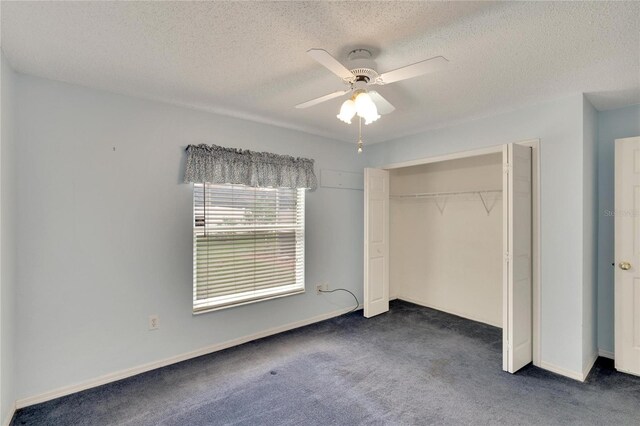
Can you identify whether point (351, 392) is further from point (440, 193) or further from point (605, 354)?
point (440, 193)

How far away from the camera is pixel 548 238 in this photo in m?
2.82

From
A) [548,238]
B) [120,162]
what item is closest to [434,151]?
[548,238]

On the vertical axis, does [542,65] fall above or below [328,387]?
above

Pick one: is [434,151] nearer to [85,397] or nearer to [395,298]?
[395,298]

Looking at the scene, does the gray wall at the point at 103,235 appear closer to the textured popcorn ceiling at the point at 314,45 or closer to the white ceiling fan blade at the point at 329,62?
the textured popcorn ceiling at the point at 314,45

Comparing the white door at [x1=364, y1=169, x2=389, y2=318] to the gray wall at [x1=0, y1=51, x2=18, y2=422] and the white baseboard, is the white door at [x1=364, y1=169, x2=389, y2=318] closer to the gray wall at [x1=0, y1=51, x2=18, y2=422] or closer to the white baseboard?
the white baseboard

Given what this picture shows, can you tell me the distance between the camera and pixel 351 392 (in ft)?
7.99

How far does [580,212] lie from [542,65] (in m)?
1.29

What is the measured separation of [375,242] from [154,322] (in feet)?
8.84

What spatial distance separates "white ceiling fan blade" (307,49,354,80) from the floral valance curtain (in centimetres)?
170

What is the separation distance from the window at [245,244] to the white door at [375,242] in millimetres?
887

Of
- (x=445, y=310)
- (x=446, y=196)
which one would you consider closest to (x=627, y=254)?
(x=446, y=196)

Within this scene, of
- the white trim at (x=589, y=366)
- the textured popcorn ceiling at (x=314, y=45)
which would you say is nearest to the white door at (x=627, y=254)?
the white trim at (x=589, y=366)

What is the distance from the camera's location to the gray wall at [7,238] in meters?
1.94
